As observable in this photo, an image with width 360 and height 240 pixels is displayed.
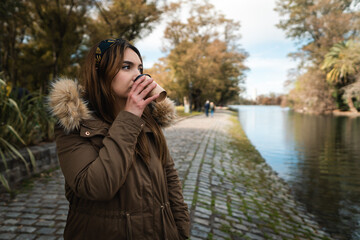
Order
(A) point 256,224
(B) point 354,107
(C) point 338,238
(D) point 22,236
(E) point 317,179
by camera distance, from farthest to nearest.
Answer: (B) point 354,107
(E) point 317,179
(C) point 338,238
(A) point 256,224
(D) point 22,236

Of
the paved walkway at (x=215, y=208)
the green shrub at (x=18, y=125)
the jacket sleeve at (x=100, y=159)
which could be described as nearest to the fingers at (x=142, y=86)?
the jacket sleeve at (x=100, y=159)

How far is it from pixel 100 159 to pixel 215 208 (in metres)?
3.24

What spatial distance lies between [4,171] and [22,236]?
5.60 ft

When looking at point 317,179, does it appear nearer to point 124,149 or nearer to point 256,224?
point 256,224

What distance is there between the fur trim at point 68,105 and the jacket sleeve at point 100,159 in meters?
0.08

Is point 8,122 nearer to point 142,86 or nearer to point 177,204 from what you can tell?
point 177,204

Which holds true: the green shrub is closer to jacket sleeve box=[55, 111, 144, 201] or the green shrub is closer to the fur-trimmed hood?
the fur-trimmed hood

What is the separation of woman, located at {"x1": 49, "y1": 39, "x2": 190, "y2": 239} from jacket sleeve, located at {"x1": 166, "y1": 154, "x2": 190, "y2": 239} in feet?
0.33

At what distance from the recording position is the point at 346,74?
41156mm

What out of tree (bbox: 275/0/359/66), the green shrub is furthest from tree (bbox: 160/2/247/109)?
the green shrub

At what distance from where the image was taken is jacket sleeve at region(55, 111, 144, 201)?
4.19 feet

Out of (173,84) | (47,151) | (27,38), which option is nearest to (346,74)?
(173,84)

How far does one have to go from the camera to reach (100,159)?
1295 mm

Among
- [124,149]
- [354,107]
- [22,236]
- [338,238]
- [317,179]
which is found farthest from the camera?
[354,107]
